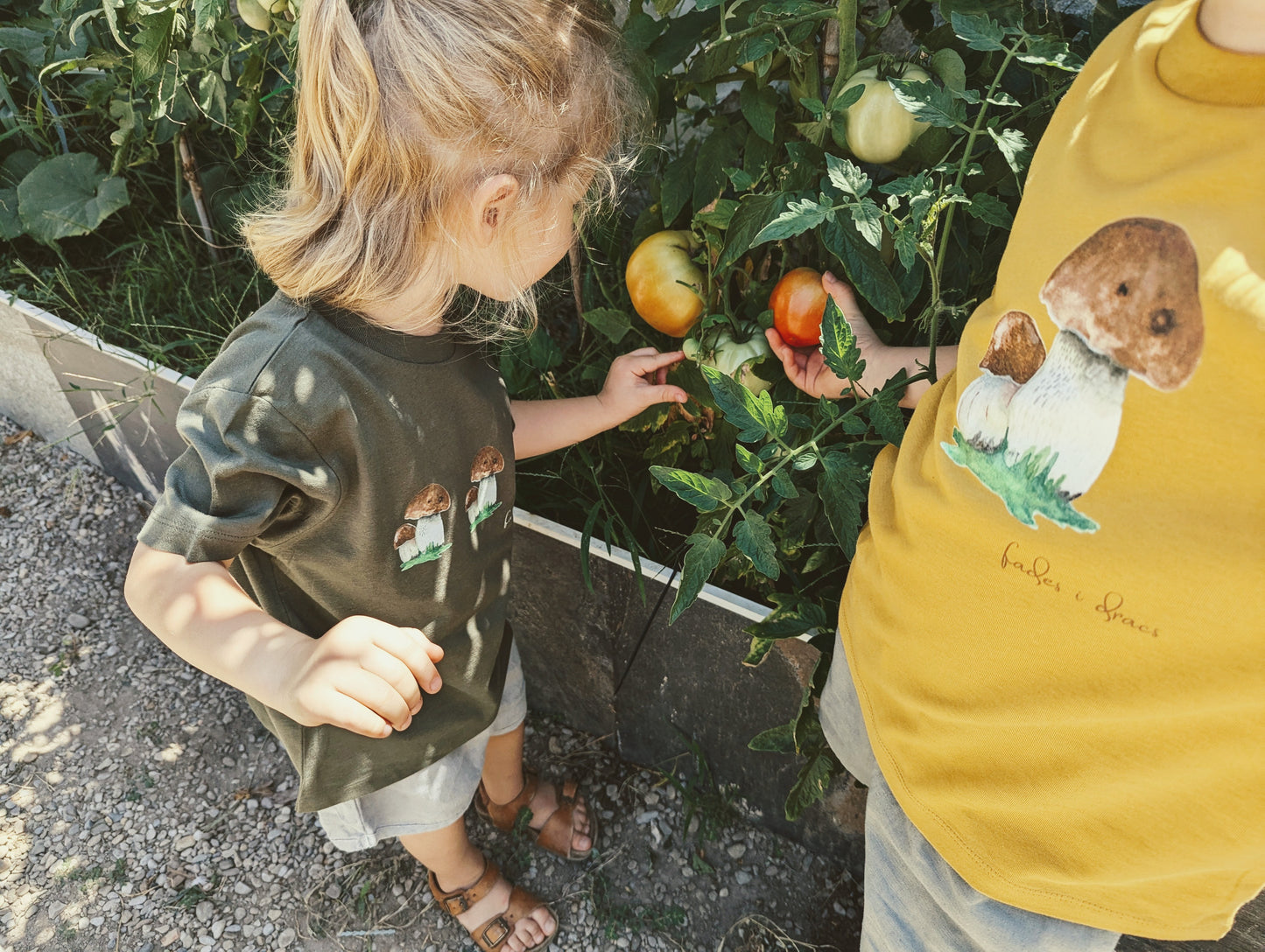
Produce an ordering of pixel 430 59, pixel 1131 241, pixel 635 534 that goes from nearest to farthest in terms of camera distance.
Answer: pixel 1131 241, pixel 430 59, pixel 635 534

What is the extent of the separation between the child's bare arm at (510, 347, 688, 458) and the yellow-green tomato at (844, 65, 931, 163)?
383mm

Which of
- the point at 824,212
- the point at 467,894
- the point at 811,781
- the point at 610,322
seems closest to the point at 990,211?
the point at 824,212

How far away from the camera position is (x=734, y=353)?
120 cm

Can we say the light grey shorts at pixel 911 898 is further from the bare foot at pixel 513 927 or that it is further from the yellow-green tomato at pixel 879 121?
the bare foot at pixel 513 927

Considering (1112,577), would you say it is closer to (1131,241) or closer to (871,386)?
(1131,241)

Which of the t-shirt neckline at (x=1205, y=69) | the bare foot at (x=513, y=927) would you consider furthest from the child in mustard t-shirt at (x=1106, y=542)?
the bare foot at (x=513, y=927)

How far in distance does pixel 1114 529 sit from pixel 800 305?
0.55 meters

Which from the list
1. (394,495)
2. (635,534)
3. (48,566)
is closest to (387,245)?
(394,495)

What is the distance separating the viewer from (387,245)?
0.94 meters

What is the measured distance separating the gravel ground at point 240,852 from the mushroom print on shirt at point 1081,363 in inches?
45.9

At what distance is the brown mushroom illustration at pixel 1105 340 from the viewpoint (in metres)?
0.62

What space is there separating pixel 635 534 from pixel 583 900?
0.70 meters

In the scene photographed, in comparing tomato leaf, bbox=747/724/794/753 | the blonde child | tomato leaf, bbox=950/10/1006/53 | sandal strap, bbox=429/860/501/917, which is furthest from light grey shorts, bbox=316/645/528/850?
tomato leaf, bbox=950/10/1006/53

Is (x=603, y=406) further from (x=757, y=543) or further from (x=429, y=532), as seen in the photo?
(x=757, y=543)
